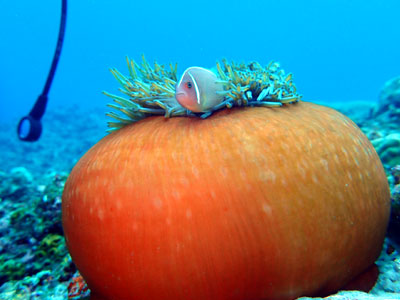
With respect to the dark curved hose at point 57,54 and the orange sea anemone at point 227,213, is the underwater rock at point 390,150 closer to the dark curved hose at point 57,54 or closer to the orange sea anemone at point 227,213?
the orange sea anemone at point 227,213

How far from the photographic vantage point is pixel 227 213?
1189 millimetres

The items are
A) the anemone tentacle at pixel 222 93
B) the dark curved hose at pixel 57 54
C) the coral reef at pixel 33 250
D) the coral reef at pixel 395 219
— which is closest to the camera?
the anemone tentacle at pixel 222 93

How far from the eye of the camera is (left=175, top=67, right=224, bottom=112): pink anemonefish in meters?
1.35

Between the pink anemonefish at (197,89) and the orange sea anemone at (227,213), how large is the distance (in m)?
0.12

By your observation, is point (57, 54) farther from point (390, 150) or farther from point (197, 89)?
point (390, 150)

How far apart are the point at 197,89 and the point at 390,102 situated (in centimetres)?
566

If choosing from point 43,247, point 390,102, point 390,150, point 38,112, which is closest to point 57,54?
point 38,112

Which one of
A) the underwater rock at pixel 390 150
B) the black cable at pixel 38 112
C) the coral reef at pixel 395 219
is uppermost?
the black cable at pixel 38 112

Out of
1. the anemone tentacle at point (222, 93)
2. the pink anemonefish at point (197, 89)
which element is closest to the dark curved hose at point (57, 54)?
the anemone tentacle at point (222, 93)

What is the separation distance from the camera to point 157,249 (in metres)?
1.19

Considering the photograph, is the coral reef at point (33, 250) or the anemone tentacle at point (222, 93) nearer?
the anemone tentacle at point (222, 93)

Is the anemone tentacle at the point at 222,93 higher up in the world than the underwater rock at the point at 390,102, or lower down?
higher up

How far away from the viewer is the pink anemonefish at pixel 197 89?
135 centimetres

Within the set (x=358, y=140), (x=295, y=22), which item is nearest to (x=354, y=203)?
(x=358, y=140)
